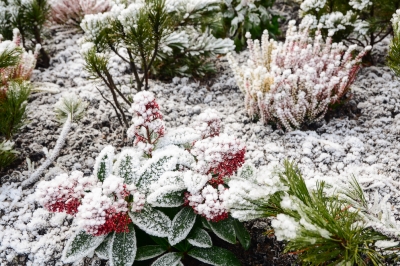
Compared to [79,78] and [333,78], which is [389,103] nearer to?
[333,78]

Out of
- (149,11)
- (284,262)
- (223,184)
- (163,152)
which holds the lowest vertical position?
(284,262)

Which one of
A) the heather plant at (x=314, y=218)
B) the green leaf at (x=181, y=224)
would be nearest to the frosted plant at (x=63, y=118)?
the green leaf at (x=181, y=224)

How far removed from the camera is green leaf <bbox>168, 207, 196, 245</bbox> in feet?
5.32

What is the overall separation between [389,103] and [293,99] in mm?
687

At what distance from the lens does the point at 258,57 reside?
2.73 metres

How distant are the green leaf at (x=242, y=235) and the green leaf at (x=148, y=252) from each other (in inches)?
12.9

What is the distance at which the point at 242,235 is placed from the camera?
5.57 ft

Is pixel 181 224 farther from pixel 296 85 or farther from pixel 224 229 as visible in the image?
pixel 296 85

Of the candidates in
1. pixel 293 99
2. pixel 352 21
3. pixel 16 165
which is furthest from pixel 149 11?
pixel 352 21

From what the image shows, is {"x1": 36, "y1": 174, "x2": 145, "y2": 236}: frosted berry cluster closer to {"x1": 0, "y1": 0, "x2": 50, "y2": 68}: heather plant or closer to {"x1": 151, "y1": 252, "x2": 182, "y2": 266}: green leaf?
{"x1": 151, "y1": 252, "x2": 182, "y2": 266}: green leaf

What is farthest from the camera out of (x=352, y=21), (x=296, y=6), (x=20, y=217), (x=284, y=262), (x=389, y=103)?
(x=296, y=6)

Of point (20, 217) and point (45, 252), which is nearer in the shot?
point (45, 252)

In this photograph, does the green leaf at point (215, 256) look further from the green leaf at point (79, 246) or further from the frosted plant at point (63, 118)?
the frosted plant at point (63, 118)

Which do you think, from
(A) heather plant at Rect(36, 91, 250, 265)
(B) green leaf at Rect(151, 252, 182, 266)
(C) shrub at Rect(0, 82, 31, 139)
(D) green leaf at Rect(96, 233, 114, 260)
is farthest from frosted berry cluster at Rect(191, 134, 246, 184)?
(C) shrub at Rect(0, 82, 31, 139)
